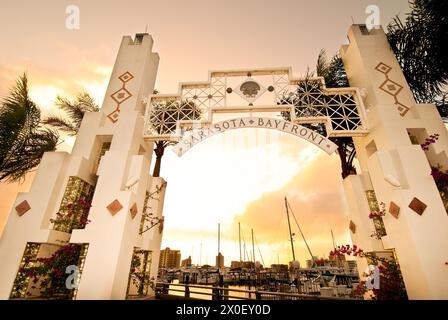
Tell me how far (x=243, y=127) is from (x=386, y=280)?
4.78 metres

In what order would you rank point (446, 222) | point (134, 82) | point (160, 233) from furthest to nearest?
1. point (160, 233)
2. point (134, 82)
3. point (446, 222)

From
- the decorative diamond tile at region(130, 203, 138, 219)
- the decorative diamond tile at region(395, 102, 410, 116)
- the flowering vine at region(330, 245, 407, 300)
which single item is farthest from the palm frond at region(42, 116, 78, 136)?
the decorative diamond tile at region(395, 102, 410, 116)

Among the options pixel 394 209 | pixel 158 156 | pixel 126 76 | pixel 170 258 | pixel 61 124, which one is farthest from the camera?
pixel 170 258

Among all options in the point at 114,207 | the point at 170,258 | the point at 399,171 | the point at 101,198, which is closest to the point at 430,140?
the point at 399,171

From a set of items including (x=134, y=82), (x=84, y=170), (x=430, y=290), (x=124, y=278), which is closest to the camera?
(x=430, y=290)

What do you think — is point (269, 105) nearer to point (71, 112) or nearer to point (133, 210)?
point (133, 210)

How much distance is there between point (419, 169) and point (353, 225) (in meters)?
2.14

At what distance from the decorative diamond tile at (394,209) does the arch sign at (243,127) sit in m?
2.01

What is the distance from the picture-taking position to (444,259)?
419cm

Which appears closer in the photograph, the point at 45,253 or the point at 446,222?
the point at 446,222

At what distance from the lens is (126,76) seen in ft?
23.2

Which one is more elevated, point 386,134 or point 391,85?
point 391,85
